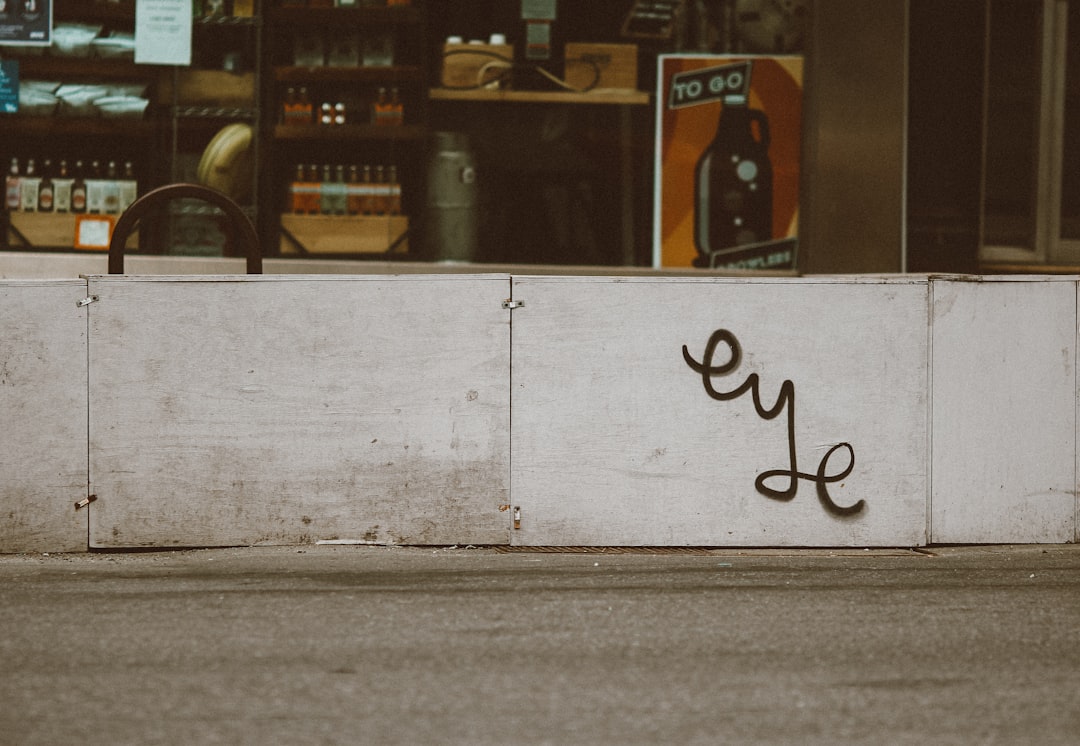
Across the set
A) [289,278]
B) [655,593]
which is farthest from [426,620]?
[289,278]

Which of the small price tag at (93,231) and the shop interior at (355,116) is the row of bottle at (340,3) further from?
the small price tag at (93,231)

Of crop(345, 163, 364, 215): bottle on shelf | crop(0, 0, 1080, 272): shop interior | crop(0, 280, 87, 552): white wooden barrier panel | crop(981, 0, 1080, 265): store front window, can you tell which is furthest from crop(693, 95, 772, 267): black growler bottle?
crop(0, 280, 87, 552): white wooden barrier panel

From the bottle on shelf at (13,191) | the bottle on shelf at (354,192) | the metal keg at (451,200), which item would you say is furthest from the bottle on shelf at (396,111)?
the bottle on shelf at (13,191)

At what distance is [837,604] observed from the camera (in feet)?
18.4

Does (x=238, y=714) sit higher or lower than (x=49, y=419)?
lower

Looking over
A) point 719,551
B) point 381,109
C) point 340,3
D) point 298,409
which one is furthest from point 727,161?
point 298,409

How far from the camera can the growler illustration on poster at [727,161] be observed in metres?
10.6

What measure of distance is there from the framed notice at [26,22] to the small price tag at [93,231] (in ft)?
4.35

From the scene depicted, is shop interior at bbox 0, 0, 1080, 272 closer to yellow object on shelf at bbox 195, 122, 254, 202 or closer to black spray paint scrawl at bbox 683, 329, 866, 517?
yellow object on shelf at bbox 195, 122, 254, 202

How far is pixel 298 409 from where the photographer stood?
6.70 m

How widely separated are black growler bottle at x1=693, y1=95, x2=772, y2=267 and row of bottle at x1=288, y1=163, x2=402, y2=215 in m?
2.29

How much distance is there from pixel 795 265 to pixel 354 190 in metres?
3.37

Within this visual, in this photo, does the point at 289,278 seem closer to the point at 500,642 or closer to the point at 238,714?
the point at 500,642

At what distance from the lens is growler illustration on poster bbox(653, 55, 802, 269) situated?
34.9 ft
